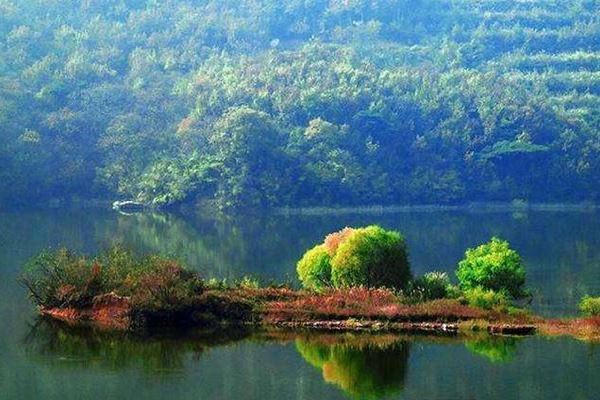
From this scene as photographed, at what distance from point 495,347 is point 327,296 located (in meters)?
6.69

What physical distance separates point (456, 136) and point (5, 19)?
58829mm

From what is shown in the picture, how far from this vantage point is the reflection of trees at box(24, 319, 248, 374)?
29.2 metres

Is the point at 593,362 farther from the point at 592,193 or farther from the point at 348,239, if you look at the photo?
the point at 592,193

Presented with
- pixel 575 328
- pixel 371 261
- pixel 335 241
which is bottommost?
Answer: pixel 575 328

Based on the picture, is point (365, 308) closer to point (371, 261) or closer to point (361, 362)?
point (371, 261)

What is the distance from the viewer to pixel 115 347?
31266 millimetres

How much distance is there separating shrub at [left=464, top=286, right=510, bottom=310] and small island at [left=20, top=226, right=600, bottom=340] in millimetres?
29

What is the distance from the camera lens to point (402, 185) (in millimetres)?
123125

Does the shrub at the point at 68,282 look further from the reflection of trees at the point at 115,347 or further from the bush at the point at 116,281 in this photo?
the reflection of trees at the point at 115,347

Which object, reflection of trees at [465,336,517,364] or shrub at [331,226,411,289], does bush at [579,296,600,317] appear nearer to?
reflection of trees at [465,336,517,364]

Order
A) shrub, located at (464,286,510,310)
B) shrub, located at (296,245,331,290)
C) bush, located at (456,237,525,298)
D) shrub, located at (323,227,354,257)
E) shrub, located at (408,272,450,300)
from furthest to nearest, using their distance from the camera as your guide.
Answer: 1. shrub, located at (296,245,331,290)
2. shrub, located at (323,227,354,257)
3. bush, located at (456,237,525,298)
4. shrub, located at (408,272,450,300)
5. shrub, located at (464,286,510,310)

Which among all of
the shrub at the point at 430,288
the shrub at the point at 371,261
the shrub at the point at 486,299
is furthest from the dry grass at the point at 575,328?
the shrub at the point at 371,261

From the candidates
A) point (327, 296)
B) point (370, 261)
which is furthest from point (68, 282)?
point (370, 261)

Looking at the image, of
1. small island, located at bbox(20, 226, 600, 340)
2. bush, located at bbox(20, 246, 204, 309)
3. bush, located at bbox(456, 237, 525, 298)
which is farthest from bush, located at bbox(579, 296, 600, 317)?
bush, located at bbox(20, 246, 204, 309)
